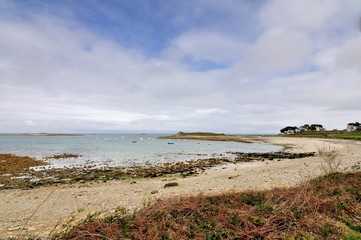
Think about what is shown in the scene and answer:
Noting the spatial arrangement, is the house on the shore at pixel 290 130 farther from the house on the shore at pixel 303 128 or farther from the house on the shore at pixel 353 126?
the house on the shore at pixel 353 126

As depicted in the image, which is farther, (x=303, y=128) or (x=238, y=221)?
(x=303, y=128)

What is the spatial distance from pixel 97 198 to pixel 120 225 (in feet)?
26.1

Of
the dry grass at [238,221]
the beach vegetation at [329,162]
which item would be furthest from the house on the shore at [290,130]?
the dry grass at [238,221]

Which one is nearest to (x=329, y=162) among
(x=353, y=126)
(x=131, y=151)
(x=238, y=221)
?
(x=238, y=221)

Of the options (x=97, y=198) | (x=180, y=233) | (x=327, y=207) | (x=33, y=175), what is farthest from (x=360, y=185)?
(x=33, y=175)

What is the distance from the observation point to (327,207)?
5508 mm

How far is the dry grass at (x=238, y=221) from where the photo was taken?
13.8ft

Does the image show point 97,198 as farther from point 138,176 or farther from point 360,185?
point 360,185

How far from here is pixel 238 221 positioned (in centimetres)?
468

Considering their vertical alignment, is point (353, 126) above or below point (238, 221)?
above

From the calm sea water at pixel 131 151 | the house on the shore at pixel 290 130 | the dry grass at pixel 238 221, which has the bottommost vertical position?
the calm sea water at pixel 131 151

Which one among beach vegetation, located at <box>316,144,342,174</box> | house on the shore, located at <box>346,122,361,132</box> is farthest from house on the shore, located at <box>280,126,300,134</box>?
beach vegetation, located at <box>316,144,342,174</box>

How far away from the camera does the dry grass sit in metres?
4.22

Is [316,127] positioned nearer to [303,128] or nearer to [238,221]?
[303,128]
